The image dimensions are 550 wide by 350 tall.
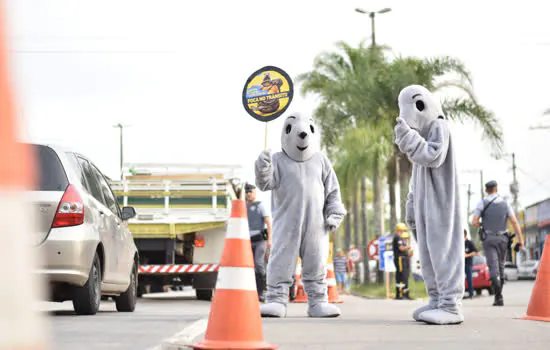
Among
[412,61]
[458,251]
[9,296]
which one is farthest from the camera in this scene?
[412,61]

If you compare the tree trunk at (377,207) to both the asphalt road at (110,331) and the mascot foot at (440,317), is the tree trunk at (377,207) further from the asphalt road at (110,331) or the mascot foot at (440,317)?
the mascot foot at (440,317)

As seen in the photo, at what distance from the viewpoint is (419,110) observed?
8.15 m

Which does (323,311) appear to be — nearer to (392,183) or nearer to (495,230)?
(495,230)

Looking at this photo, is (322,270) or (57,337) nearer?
(57,337)

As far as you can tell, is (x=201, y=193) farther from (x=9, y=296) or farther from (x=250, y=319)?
(x=9, y=296)

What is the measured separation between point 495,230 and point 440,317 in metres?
5.26

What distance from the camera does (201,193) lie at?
55.9ft

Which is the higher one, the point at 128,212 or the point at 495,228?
the point at 128,212

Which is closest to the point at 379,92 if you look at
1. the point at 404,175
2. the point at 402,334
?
the point at 404,175

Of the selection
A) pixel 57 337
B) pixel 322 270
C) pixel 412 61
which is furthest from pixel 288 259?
pixel 412 61

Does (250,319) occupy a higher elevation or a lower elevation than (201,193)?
lower

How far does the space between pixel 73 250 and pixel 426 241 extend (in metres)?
2.89

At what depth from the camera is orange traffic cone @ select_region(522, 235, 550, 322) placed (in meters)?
8.42

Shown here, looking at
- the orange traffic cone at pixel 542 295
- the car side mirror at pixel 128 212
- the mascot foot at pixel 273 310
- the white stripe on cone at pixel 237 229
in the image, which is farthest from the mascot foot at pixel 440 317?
the car side mirror at pixel 128 212
